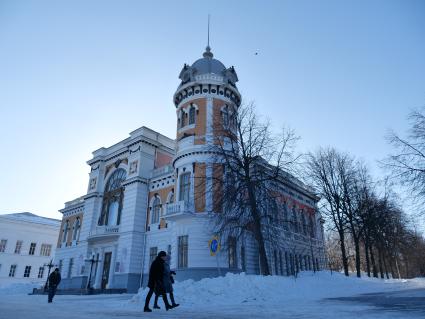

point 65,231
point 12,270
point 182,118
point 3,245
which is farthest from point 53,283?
point 3,245

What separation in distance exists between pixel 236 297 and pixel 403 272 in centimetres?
6187

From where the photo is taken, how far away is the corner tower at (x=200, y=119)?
24508 mm

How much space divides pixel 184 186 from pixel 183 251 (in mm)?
5345

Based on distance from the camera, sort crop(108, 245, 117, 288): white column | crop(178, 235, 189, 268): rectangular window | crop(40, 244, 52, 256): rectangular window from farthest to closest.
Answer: crop(40, 244, 52, 256): rectangular window < crop(108, 245, 117, 288): white column < crop(178, 235, 189, 268): rectangular window

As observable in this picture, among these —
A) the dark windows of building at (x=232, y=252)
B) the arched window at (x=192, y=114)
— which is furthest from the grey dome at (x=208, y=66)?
the dark windows of building at (x=232, y=252)

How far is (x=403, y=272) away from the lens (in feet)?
197

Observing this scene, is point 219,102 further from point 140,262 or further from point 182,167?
point 140,262

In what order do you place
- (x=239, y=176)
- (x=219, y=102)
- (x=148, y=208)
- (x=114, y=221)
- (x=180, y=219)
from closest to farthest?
(x=239, y=176), (x=180, y=219), (x=219, y=102), (x=148, y=208), (x=114, y=221)

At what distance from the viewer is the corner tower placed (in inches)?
965

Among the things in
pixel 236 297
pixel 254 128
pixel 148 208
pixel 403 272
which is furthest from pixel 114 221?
pixel 403 272

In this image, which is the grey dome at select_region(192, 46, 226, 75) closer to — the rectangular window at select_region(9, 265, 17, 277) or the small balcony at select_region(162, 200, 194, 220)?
the small balcony at select_region(162, 200, 194, 220)

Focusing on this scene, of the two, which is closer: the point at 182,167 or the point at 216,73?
the point at 182,167

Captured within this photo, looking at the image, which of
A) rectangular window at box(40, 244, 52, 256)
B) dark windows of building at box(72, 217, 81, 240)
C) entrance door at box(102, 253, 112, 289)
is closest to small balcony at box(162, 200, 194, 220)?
entrance door at box(102, 253, 112, 289)

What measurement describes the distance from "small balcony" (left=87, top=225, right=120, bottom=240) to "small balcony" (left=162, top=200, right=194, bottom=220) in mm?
9389
